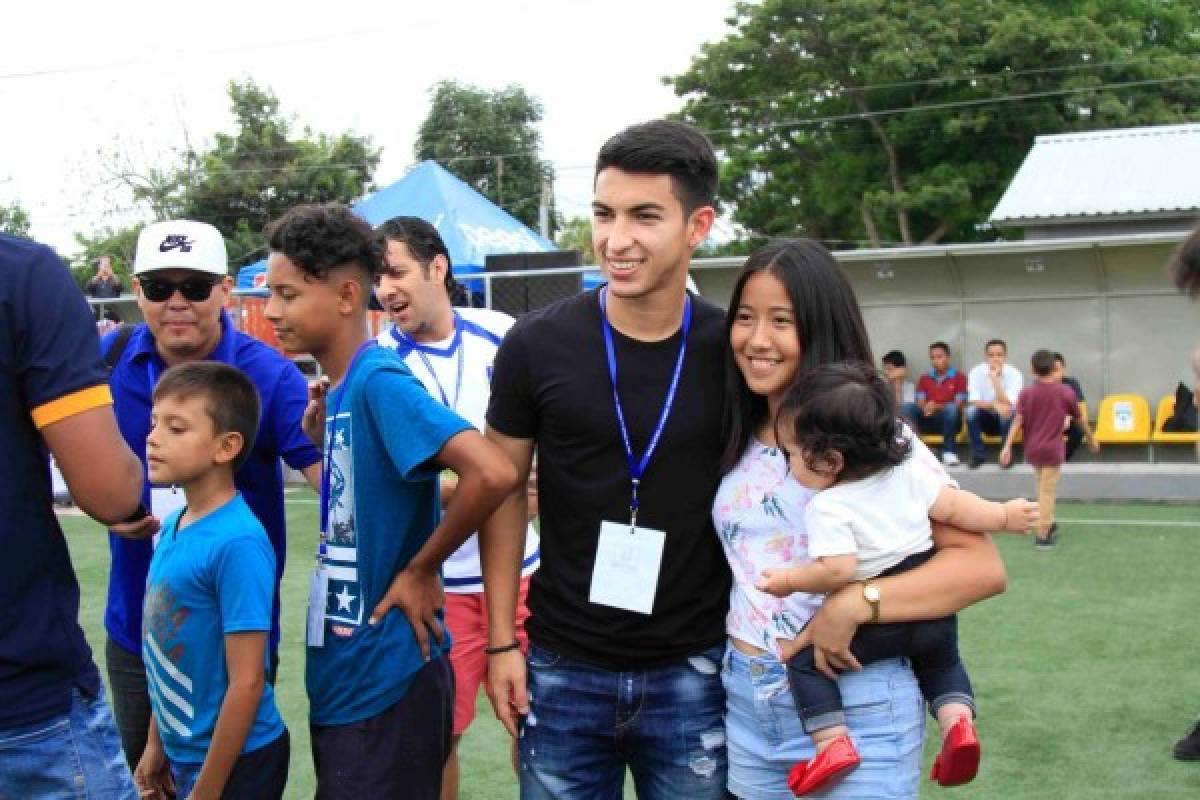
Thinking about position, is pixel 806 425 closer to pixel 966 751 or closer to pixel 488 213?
pixel 966 751

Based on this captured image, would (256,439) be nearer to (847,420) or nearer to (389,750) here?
(389,750)

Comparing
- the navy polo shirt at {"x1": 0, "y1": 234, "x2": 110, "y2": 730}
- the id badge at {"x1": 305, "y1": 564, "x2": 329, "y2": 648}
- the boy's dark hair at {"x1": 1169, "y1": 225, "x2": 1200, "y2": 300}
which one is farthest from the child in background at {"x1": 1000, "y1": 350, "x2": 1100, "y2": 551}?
the navy polo shirt at {"x1": 0, "y1": 234, "x2": 110, "y2": 730}

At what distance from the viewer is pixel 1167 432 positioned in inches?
580

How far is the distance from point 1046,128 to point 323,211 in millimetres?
30581

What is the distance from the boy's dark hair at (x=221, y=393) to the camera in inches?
115

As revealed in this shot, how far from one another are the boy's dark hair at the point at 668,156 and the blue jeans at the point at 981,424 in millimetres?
12517

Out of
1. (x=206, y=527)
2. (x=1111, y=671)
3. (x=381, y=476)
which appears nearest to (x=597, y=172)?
(x=381, y=476)

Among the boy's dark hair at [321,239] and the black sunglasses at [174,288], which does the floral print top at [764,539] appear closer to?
the boy's dark hair at [321,239]

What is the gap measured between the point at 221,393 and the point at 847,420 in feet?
4.79

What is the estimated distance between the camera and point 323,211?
2.89 metres

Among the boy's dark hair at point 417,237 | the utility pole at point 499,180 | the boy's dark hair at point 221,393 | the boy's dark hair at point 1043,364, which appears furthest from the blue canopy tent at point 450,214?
the utility pole at point 499,180

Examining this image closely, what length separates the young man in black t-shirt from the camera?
274 centimetres

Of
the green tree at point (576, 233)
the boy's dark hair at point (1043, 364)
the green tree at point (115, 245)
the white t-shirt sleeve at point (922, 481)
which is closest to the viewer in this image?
the white t-shirt sleeve at point (922, 481)

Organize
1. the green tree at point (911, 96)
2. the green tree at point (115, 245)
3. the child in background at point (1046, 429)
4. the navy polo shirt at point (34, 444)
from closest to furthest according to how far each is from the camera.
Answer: the navy polo shirt at point (34, 444) → the child in background at point (1046, 429) → the green tree at point (911, 96) → the green tree at point (115, 245)
